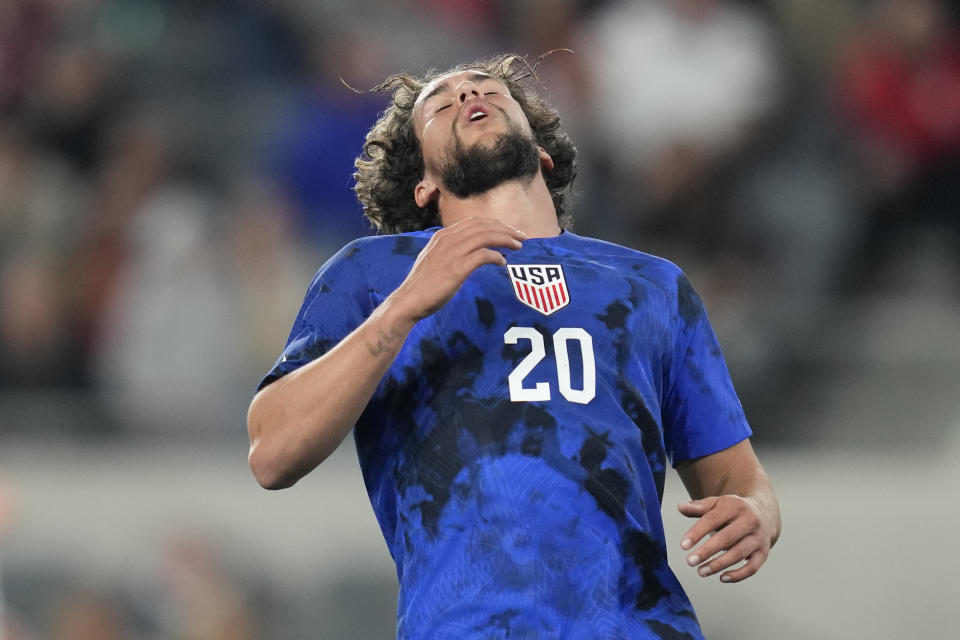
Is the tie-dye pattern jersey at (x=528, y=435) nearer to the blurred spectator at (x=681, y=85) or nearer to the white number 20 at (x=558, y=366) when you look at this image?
the white number 20 at (x=558, y=366)

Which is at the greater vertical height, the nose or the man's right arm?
the nose

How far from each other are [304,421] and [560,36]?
607 centimetres

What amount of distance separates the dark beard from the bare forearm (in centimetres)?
72

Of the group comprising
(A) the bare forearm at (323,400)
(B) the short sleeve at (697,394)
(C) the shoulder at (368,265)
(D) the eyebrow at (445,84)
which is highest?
(D) the eyebrow at (445,84)

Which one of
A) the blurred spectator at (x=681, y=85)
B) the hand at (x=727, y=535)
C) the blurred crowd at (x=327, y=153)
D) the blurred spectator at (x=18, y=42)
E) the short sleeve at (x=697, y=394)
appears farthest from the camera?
the blurred spectator at (x=18, y=42)

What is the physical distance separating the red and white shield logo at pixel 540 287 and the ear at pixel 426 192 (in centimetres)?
50

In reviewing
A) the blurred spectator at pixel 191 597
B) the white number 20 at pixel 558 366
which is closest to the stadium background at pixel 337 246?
the blurred spectator at pixel 191 597

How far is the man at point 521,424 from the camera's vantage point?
276 centimetres

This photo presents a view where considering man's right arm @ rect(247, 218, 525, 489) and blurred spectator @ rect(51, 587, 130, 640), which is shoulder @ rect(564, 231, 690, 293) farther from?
blurred spectator @ rect(51, 587, 130, 640)

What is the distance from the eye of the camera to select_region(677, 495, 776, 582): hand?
2.69 metres

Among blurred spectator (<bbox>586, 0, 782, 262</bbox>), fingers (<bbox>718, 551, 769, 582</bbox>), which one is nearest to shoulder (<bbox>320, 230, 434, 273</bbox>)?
fingers (<bbox>718, 551, 769, 582</bbox>)

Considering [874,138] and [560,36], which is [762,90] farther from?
[560,36]

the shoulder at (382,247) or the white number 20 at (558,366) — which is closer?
the white number 20 at (558,366)

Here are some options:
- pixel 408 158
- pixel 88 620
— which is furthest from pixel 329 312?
pixel 88 620
